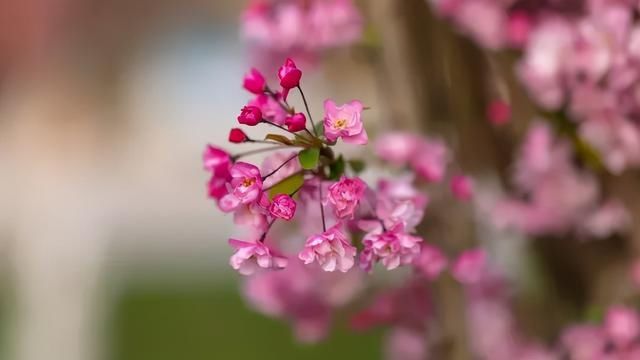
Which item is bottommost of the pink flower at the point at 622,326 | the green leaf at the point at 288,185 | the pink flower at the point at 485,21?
the pink flower at the point at 622,326

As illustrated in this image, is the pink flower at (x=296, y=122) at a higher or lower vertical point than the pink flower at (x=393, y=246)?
higher

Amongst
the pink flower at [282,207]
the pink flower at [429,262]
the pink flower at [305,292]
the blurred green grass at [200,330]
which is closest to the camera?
the pink flower at [282,207]

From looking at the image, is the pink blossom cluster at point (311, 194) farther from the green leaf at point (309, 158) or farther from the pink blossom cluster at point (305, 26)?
the pink blossom cluster at point (305, 26)

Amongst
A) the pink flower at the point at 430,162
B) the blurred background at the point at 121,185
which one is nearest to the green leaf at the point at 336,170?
the pink flower at the point at 430,162

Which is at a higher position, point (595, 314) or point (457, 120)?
point (457, 120)

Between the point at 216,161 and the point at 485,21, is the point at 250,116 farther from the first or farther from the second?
the point at 485,21

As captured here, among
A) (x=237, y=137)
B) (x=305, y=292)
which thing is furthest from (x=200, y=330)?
(x=237, y=137)

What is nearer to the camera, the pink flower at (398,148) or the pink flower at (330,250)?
the pink flower at (330,250)
